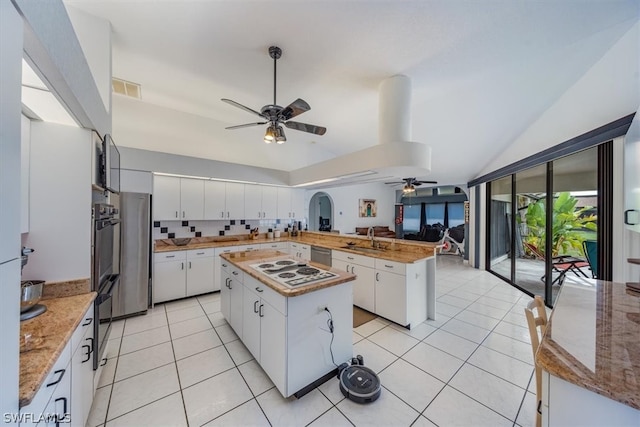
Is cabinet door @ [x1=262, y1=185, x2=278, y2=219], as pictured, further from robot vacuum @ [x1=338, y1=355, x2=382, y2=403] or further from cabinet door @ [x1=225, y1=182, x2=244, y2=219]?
robot vacuum @ [x1=338, y1=355, x2=382, y2=403]

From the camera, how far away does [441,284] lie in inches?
179

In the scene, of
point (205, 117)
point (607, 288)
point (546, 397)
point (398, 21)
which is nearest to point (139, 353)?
point (546, 397)

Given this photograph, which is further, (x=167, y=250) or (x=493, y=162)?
(x=493, y=162)

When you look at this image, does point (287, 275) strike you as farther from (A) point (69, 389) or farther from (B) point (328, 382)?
(A) point (69, 389)

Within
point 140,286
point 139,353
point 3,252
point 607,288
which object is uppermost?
point 3,252

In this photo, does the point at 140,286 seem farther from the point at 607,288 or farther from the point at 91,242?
the point at 607,288

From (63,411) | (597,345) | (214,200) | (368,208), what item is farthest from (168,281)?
(368,208)

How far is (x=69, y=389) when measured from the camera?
1168 millimetres

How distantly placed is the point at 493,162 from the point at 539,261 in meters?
2.27

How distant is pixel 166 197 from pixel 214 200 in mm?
751

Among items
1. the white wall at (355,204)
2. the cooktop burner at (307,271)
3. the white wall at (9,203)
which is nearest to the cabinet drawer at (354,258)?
the cooktop burner at (307,271)

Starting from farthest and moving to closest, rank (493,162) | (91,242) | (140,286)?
(493,162) < (140,286) < (91,242)

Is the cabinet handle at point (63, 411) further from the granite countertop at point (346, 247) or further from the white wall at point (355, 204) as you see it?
the white wall at point (355, 204)

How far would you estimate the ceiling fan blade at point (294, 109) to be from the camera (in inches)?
79.6
